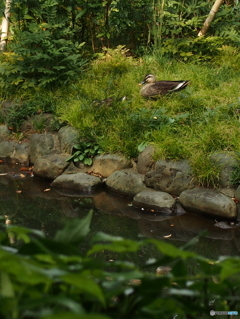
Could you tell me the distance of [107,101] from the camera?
7.07 metres

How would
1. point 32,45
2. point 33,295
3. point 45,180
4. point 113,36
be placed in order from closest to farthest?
1. point 33,295
2. point 45,180
3. point 32,45
4. point 113,36

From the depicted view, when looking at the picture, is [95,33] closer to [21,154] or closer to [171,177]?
[21,154]

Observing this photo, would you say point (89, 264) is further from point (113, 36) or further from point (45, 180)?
point (113, 36)

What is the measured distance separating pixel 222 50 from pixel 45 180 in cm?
425

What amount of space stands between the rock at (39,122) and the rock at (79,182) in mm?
1393

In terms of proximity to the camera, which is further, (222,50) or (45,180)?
(222,50)

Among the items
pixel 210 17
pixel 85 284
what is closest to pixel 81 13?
pixel 210 17

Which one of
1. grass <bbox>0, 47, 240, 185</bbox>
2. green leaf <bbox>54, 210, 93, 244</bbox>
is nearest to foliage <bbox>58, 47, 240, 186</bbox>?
grass <bbox>0, 47, 240, 185</bbox>

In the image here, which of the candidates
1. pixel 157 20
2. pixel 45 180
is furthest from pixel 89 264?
pixel 157 20

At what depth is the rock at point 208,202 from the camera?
4988mm

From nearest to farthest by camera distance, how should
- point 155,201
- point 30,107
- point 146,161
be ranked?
point 155,201 < point 146,161 < point 30,107

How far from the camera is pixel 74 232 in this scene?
91cm

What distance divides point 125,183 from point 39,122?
88.6 inches

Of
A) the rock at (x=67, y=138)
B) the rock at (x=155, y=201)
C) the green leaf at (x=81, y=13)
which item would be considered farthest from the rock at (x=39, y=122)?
the rock at (x=155, y=201)
